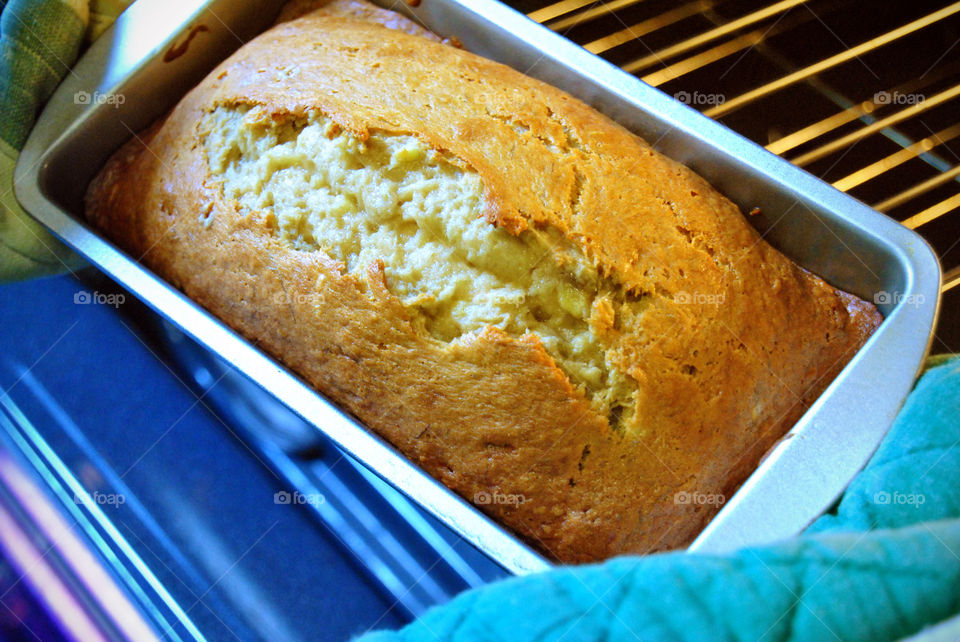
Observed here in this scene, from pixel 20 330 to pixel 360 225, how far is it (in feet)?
2.54

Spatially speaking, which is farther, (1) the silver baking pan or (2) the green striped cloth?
(2) the green striped cloth

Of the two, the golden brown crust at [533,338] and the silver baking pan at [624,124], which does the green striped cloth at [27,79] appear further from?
the golden brown crust at [533,338]

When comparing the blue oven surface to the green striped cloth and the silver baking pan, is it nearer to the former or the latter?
the green striped cloth

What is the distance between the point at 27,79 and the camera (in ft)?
4.35

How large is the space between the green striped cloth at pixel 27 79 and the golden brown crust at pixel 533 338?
0.26 meters

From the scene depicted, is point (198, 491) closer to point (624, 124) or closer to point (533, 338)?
point (533, 338)

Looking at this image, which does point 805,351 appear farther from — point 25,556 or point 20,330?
point 20,330

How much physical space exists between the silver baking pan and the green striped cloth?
3 cm

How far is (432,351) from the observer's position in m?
1.10

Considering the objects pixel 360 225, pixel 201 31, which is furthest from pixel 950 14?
pixel 201 31

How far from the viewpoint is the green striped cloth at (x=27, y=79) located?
131cm

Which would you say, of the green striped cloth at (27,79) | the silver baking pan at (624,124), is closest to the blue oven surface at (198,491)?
the green striped cloth at (27,79)

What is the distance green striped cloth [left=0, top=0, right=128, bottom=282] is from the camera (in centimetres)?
131

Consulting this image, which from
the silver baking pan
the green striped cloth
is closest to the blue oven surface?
the green striped cloth
